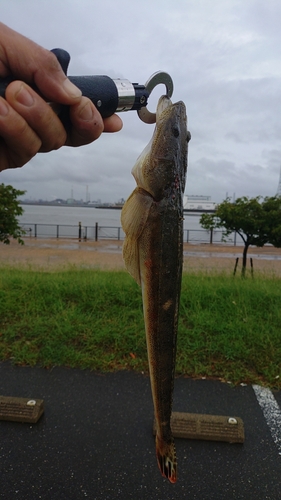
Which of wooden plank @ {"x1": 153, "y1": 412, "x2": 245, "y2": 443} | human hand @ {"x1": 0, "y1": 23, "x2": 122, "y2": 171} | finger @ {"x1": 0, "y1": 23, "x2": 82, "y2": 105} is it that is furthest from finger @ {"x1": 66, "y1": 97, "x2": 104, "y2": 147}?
wooden plank @ {"x1": 153, "y1": 412, "x2": 245, "y2": 443}


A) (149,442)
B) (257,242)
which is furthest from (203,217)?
(149,442)

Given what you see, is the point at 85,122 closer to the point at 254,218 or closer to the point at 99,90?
the point at 99,90

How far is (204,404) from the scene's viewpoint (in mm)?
4445

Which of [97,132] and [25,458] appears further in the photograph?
[25,458]

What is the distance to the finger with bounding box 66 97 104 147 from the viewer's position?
5.91ft

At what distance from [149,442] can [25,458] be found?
1217mm

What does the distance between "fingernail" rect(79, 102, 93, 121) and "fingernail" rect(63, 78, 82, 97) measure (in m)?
0.09

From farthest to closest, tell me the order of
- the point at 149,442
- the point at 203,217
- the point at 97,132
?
the point at 203,217 < the point at 149,442 < the point at 97,132

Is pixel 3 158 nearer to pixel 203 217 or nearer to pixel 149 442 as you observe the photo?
pixel 149 442

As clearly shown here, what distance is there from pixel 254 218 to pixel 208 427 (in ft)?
35.2

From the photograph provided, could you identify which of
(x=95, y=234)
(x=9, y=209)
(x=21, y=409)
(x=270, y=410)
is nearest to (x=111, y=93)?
(x=21, y=409)

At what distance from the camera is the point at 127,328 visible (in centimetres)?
581

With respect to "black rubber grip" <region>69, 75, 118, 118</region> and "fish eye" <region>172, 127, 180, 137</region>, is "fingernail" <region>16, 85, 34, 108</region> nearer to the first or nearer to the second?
"black rubber grip" <region>69, 75, 118, 118</region>

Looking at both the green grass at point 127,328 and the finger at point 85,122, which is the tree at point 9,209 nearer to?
the green grass at point 127,328
